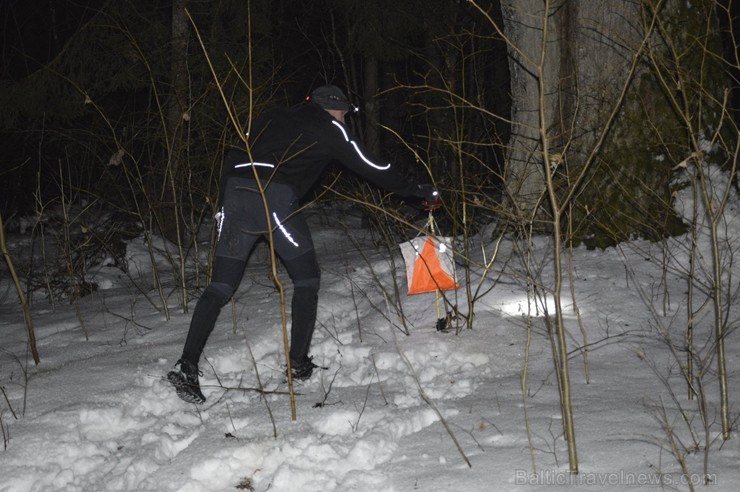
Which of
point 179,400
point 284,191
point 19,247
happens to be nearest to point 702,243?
point 284,191

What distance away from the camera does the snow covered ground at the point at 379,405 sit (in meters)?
2.63

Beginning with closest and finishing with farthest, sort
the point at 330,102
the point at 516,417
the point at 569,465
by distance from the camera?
the point at 569,465 < the point at 516,417 < the point at 330,102

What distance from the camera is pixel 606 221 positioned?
18.0 feet

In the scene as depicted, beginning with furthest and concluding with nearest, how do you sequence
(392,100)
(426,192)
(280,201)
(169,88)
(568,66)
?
(392,100), (169,88), (568,66), (426,192), (280,201)

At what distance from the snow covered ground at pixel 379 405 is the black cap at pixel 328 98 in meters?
1.36

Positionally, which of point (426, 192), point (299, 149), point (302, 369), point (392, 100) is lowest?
point (302, 369)

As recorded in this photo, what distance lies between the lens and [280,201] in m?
3.69

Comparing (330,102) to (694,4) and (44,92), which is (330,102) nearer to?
(694,4)

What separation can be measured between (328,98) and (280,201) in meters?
0.65

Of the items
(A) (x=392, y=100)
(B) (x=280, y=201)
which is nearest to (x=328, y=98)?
(B) (x=280, y=201)

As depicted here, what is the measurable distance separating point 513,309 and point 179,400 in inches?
84.3

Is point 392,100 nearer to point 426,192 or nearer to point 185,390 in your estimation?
point 426,192

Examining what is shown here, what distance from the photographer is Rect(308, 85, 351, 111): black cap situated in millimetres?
3844

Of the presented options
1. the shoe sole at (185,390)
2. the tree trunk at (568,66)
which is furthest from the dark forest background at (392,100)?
the shoe sole at (185,390)
